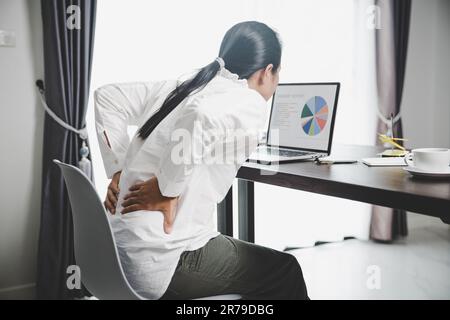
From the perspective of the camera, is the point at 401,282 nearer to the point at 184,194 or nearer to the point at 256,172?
the point at 256,172

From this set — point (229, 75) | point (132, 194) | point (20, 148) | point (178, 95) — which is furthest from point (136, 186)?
point (20, 148)

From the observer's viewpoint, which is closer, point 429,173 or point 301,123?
point 429,173

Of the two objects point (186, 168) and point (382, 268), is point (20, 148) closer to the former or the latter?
point (186, 168)

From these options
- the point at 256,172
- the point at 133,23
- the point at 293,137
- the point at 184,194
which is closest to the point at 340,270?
the point at 293,137

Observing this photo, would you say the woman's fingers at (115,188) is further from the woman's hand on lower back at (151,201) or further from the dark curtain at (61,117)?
the dark curtain at (61,117)

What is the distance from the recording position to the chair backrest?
112 centimetres

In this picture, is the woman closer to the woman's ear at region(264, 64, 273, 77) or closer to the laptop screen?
the woman's ear at region(264, 64, 273, 77)

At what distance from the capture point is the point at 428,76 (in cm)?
410

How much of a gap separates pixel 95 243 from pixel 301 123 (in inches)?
45.6

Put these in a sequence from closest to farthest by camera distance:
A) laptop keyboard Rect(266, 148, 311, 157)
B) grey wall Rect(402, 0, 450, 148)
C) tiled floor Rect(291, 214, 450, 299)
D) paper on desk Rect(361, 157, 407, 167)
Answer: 1. paper on desk Rect(361, 157, 407, 167)
2. laptop keyboard Rect(266, 148, 311, 157)
3. tiled floor Rect(291, 214, 450, 299)
4. grey wall Rect(402, 0, 450, 148)

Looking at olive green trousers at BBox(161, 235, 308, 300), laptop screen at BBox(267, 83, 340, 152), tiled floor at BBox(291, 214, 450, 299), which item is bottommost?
tiled floor at BBox(291, 214, 450, 299)

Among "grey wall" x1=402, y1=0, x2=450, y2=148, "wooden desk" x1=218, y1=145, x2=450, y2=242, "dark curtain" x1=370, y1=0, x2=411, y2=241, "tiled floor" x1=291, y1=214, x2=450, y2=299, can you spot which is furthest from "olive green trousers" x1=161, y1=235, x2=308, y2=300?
"grey wall" x1=402, y1=0, x2=450, y2=148

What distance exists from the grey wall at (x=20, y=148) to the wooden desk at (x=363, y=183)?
1.35 metres

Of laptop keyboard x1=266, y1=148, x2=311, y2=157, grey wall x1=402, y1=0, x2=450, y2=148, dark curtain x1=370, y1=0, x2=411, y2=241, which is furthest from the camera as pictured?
grey wall x1=402, y1=0, x2=450, y2=148
